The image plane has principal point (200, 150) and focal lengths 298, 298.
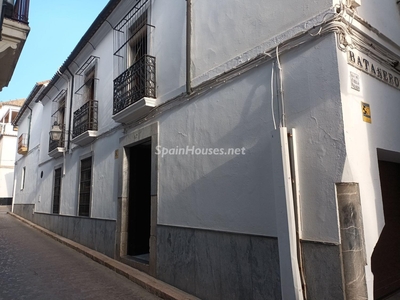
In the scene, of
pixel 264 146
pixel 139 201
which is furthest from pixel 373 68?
pixel 139 201

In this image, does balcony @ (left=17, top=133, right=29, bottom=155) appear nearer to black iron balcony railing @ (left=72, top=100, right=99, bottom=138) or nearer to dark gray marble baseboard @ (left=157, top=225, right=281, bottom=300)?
black iron balcony railing @ (left=72, top=100, right=99, bottom=138)

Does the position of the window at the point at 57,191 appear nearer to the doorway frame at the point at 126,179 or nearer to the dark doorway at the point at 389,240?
the doorway frame at the point at 126,179

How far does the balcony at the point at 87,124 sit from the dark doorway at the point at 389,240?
6713mm

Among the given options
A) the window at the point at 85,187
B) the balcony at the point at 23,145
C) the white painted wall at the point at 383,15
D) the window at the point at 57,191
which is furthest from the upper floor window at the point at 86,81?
the balcony at the point at 23,145

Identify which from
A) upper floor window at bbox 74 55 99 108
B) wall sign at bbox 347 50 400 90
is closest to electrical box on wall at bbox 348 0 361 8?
wall sign at bbox 347 50 400 90

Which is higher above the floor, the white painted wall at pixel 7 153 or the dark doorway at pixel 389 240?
the white painted wall at pixel 7 153

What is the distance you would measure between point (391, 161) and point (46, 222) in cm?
1209

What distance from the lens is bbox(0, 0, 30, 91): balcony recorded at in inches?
170

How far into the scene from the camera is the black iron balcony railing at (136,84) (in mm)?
5680

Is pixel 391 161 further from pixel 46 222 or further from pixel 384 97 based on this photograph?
pixel 46 222

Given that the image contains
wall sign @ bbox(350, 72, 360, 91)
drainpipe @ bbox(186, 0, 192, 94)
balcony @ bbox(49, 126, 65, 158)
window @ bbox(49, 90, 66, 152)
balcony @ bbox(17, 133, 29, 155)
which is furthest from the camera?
balcony @ bbox(17, 133, 29, 155)

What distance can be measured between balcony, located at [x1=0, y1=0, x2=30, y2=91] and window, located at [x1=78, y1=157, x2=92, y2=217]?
4110 millimetres

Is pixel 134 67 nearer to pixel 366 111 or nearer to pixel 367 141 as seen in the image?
pixel 366 111

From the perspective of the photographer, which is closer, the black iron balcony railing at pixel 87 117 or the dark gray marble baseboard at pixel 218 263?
the dark gray marble baseboard at pixel 218 263
